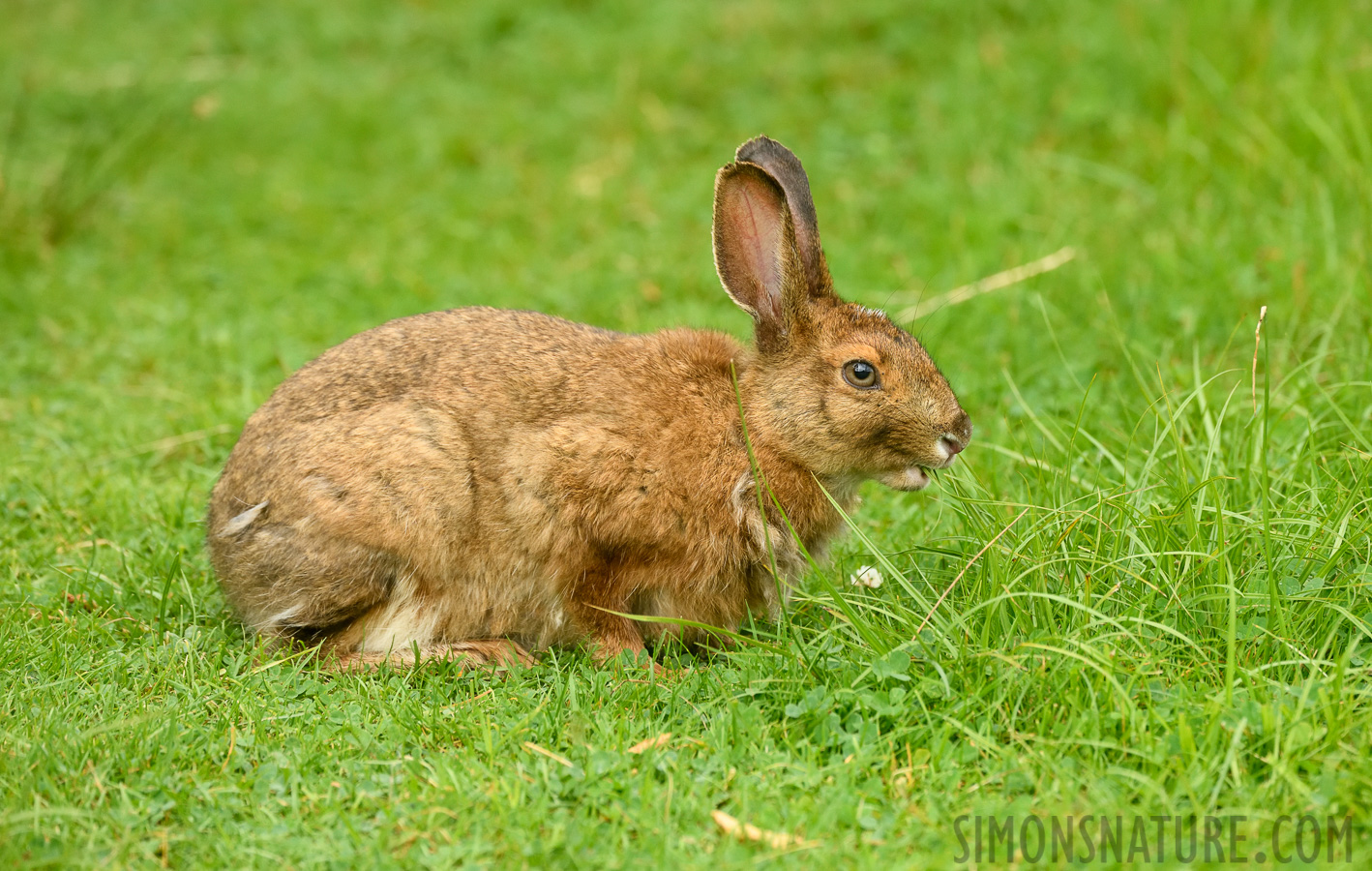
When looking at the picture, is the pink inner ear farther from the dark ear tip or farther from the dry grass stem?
the dry grass stem

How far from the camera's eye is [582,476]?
14.5 ft

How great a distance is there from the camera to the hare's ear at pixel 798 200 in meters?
4.57

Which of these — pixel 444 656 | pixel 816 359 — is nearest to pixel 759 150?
pixel 816 359

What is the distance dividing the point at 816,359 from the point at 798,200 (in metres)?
0.58

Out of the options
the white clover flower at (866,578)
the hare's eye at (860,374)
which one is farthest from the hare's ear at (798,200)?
the white clover flower at (866,578)

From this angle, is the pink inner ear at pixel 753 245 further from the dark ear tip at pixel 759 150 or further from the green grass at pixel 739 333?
the green grass at pixel 739 333

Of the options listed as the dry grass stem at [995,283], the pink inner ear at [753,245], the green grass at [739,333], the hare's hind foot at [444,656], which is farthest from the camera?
the dry grass stem at [995,283]

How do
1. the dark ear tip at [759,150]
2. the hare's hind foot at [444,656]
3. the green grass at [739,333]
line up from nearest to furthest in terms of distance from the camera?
1. the green grass at [739,333]
2. the hare's hind foot at [444,656]
3. the dark ear tip at [759,150]

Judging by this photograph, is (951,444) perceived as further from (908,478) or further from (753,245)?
(753,245)

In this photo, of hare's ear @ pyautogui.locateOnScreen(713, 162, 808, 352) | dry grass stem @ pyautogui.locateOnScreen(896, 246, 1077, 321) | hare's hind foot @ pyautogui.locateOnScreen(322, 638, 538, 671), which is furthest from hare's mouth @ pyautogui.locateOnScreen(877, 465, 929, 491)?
dry grass stem @ pyautogui.locateOnScreen(896, 246, 1077, 321)

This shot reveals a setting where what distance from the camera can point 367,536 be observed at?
14.4 feet

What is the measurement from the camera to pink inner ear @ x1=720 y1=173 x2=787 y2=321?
4527mm

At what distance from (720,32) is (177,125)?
4125 mm

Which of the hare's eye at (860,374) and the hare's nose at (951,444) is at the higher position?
the hare's eye at (860,374)
